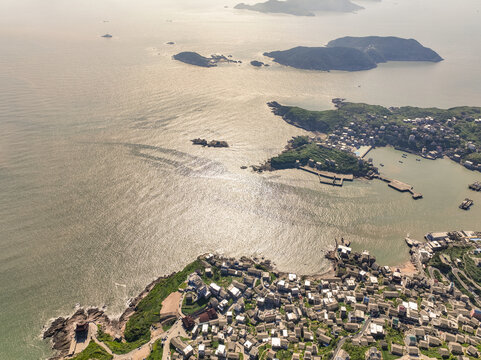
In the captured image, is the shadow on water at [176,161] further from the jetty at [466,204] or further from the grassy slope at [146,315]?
the jetty at [466,204]

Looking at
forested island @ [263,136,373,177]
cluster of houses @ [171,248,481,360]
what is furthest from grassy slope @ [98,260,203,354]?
forested island @ [263,136,373,177]

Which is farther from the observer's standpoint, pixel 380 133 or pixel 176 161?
pixel 380 133

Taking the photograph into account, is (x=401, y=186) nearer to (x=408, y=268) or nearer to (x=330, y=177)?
(x=330, y=177)

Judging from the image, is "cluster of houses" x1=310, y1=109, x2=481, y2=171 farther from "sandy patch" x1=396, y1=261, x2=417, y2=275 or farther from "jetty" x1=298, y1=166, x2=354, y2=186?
"sandy patch" x1=396, y1=261, x2=417, y2=275

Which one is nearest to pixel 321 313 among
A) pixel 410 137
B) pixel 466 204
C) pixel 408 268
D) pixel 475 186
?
pixel 408 268

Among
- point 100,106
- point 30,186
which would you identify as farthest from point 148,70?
point 30,186

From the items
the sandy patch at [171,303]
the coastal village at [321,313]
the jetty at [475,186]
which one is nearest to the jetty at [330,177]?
the coastal village at [321,313]

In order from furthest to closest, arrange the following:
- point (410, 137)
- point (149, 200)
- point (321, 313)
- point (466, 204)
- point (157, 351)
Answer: point (410, 137) → point (466, 204) → point (149, 200) → point (321, 313) → point (157, 351)
